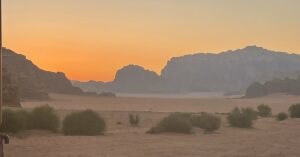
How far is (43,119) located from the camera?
26.2 metres

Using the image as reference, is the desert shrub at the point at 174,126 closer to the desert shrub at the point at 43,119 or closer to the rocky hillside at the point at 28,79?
the desert shrub at the point at 43,119

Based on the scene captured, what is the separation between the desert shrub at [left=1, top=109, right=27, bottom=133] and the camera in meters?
23.3

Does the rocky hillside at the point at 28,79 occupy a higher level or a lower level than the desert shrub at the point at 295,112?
higher

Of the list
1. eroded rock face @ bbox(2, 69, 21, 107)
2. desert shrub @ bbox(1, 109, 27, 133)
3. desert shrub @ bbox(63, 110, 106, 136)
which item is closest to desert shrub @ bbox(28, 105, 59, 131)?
desert shrub @ bbox(63, 110, 106, 136)

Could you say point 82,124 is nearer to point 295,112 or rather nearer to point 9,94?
point 295,112

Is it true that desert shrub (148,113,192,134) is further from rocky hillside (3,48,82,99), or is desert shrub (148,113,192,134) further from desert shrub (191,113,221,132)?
rocky hillside (3,48,82,99)

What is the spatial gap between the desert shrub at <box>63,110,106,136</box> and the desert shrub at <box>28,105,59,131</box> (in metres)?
0.97

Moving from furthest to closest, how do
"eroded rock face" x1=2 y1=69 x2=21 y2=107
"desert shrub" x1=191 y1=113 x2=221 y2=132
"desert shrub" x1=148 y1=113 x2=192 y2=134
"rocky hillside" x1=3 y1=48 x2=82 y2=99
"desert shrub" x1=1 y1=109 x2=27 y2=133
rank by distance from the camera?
"rocky hillside" x1=3 y1=48 x2=82 y2=99, "eroded rock face" x1=2 y1=69 x2=21 y2=107, "desert shrub" x1=191 y1=113 x2=221 y2=132, "desert shrub" x1=148 y1=113 x2=192 y2=134, "desert shrub" x1=1 y1=109 x2=27 y2=133

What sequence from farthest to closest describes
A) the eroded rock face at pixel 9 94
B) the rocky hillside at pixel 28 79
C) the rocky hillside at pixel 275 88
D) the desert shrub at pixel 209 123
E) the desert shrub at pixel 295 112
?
the rocky hillside at pixel 275 88
the rocky hillside at pixel 28 79
the eroded rock face at pixel 9 94
the desert shrub at pixel 295 112
the desert shrub at pixel 209 123

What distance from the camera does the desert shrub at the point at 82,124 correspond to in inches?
996

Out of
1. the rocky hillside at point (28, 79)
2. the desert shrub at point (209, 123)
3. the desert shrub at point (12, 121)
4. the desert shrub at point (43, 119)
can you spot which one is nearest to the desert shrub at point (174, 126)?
the desert shrub at point (209, 123)

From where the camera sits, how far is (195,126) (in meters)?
32.9

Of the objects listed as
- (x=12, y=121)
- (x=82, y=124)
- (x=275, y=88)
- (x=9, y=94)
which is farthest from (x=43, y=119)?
(x=275, y=88)

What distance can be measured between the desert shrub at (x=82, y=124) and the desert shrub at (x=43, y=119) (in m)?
0.97
